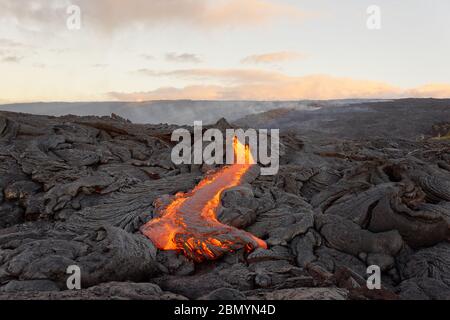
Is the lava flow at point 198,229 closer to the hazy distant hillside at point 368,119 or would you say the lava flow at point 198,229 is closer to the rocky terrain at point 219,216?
the rocky terrain at point 219,216

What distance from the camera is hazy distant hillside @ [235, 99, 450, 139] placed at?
41.5m

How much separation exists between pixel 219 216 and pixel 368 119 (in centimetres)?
4183

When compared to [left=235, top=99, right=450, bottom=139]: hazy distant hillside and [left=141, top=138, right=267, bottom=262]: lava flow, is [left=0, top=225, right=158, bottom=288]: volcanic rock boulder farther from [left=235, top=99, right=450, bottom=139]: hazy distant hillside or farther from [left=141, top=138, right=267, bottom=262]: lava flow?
[left=235, top=99, right=450, bottom=139]: hazy distant hillside

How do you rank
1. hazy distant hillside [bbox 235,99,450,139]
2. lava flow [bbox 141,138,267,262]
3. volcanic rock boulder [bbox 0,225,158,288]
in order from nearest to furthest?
volcanic rock boulder [bbox 0,225,158,288] → lava flow [bbox 141,138,267,262] → hazy distant hillside [bbox 235,99,450,139]

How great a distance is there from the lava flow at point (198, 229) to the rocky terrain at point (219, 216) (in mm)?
277

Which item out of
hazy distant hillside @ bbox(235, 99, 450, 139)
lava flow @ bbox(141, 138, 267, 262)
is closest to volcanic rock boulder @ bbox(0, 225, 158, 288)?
lava flow @ bbox(141, 138, 267, 262)

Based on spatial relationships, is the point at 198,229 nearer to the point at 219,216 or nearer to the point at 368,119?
the point at 219,216

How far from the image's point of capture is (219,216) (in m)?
10.8

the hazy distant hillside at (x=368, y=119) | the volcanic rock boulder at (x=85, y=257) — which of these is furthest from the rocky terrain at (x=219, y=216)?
the hazy distant hillside at (x=368, y=119)

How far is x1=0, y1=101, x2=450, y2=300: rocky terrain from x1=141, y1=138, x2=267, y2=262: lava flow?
0.28 meters

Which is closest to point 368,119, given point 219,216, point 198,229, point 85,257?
point 219,216

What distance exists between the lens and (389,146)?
2158 cm
